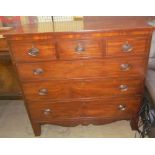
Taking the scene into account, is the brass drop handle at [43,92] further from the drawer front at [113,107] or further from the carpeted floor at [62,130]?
the carpeted floor at [62,130]

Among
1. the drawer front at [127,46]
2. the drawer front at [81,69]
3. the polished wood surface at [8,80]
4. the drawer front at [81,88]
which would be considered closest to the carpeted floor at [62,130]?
the polished wood surface at [8,80]

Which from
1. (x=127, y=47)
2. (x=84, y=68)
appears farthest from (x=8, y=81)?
(x=127, y=47)

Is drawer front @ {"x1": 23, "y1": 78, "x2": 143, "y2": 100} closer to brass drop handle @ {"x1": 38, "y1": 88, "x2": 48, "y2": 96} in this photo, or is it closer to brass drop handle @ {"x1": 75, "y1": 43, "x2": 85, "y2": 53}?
brass drop handle @ {"x1": 38, "y1": 88, "x2": 48, "y2": 96}

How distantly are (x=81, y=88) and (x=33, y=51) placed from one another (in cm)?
46

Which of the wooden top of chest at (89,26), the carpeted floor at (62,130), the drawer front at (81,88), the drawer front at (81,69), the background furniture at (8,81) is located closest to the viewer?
the wooden top of chest at (89,26)

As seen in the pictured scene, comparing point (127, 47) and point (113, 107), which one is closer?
point (127, 47)

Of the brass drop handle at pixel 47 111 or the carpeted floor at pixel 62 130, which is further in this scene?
the carpeted floor at pixel 62 130

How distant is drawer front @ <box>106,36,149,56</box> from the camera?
1212 mm

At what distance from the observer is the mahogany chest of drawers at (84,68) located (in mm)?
1192

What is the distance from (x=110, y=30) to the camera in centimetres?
116

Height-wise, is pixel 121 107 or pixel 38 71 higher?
pixel 38 71

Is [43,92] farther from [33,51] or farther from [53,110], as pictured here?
[33,51]

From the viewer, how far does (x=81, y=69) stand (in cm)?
133
